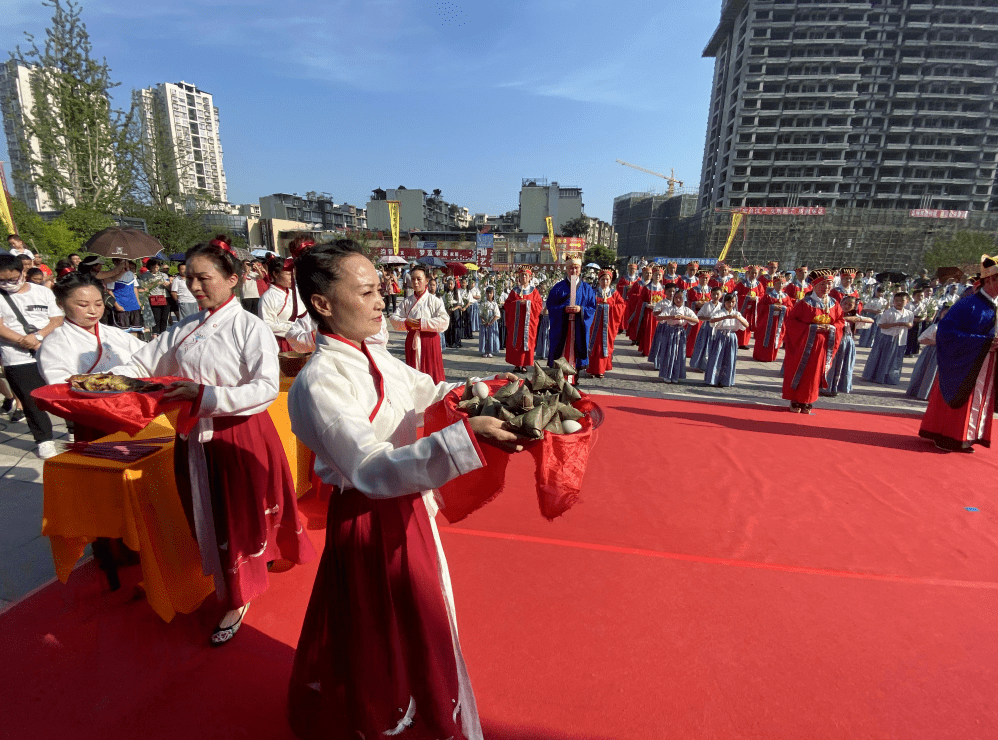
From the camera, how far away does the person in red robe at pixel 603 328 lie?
7.89 m

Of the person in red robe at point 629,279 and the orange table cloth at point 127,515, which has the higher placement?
the person in red robe at point 629,279

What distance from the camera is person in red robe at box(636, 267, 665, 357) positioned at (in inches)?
402

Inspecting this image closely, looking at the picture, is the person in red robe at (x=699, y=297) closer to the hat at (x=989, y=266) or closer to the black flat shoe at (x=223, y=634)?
the hat at (x=989, y=266)

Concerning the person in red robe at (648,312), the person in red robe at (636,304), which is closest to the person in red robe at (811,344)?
the person in red robe at (648,312)

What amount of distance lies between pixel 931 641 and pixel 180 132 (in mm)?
98430

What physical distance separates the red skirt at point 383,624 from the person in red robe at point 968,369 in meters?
5.73

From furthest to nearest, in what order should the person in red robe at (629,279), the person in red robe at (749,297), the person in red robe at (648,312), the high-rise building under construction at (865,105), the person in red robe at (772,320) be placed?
the high-rise building under construction at (865,105) < the person in red robe at (629,279) < the person in red robe at (749,297) < the person in red robe at (648,312) < the person in red robe at (772,320)

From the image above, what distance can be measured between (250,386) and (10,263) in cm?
392

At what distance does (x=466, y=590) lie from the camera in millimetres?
2645

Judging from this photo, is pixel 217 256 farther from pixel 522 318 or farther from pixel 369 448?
pixel 522 318

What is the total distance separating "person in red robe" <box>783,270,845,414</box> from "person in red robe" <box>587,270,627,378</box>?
8.69 ft

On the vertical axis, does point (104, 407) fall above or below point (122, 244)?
below

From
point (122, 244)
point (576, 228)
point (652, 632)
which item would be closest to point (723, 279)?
point (652, 632)

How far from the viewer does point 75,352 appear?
269 centimetres
